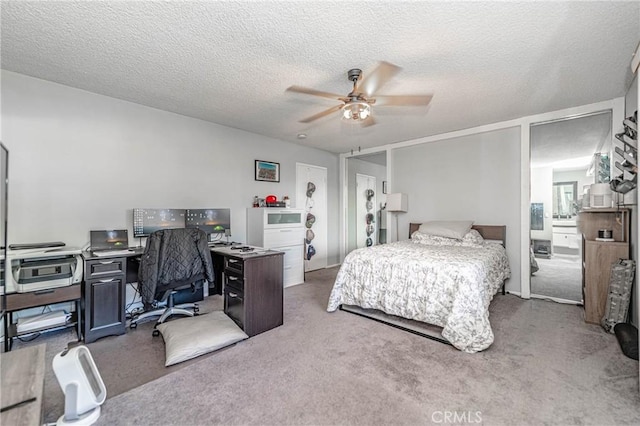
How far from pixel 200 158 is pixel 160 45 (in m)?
1.91

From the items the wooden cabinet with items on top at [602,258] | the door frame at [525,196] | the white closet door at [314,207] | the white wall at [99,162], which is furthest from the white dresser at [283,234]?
the wooden cabinet with items on top at [602,258]

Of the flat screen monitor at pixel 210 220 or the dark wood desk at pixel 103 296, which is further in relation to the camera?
the flat screen monitor at pixel 210 220

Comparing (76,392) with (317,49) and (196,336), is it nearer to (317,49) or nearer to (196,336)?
(196,336)

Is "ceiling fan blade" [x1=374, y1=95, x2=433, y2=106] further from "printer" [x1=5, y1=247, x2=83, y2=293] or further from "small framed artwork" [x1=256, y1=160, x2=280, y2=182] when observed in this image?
"printer" [x1=5, y1=247, x2=83, y2=293]

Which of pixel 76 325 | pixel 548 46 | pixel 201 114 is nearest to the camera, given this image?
pixel 548 46

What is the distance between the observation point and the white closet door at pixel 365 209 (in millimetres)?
6680

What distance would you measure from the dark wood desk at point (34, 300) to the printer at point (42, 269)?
0.15 ft

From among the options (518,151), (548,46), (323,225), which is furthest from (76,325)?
(518,151)

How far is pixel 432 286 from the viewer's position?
2615 millimetres

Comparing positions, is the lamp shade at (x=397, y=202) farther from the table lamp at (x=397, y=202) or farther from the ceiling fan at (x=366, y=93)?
the ceiling fan at (x=366, y=93)

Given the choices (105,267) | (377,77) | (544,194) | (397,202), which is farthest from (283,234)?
(544,194)

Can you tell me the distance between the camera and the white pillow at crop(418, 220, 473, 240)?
3.97 metres

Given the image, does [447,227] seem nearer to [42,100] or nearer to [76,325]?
[76,325]

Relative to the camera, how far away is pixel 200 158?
13.0ft
